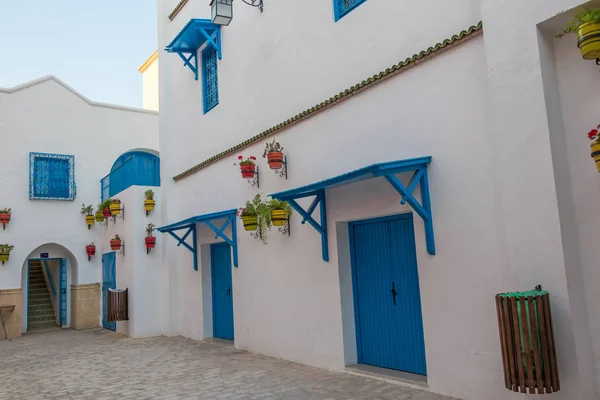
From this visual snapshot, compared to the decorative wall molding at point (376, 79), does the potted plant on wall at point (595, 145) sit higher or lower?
lower

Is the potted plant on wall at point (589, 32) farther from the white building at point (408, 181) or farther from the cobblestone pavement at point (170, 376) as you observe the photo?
the cobblestone pavement at point (170, 376)

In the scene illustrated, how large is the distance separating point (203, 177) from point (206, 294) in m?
2.69

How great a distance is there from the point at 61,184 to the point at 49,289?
452 cm

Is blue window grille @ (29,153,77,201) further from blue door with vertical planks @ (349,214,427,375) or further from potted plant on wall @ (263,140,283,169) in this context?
blue door with vertical planks @ (349,214,427,375)

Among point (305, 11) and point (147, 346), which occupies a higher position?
point (305, 11)

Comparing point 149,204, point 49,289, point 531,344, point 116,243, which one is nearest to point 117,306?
point 116,243

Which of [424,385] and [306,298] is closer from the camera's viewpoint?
[424,385]

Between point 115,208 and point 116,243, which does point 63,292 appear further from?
point 115,208

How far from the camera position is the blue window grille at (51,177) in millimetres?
15320

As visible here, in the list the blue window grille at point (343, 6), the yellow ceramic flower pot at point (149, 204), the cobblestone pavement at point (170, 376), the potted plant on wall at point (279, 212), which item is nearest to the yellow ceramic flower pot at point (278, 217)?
the potted plant on wall at point (279, 212)

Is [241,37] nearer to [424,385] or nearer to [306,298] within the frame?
[306,298]

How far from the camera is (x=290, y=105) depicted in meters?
8.69

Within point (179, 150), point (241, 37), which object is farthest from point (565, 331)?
point (179, 150)

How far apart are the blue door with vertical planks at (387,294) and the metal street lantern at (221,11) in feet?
15.7
